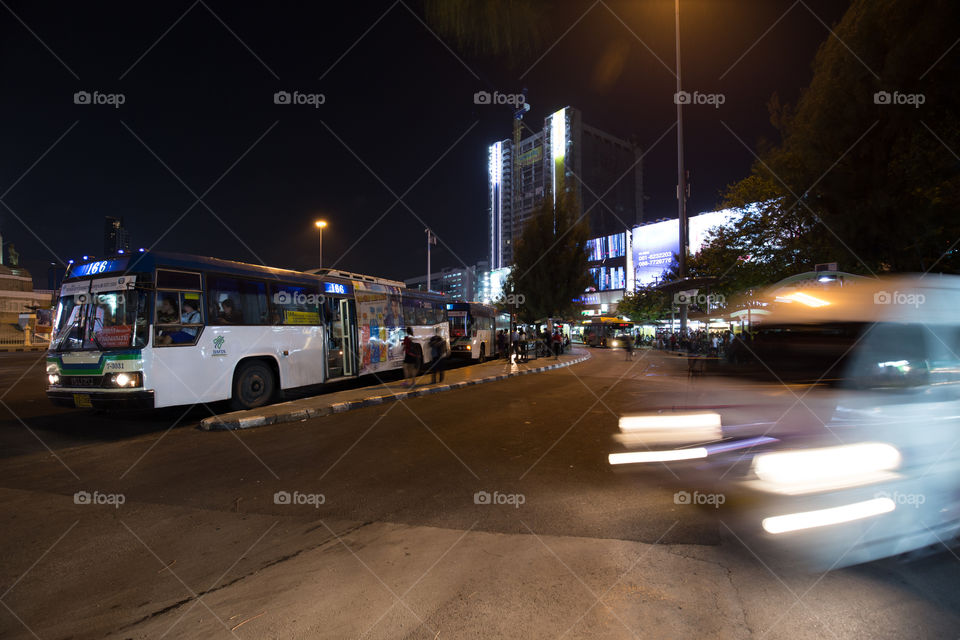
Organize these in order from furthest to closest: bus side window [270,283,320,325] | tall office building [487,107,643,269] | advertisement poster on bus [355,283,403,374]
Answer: tall office building [487,107,643,269]
advertisement poster on bus [355,283,403,374]
bus side window [270,283,320,325]

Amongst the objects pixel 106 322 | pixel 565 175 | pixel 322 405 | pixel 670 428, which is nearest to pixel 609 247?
pixel 565 175

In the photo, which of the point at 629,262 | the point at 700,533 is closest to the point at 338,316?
the point at 700,533

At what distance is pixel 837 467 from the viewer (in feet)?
13.6

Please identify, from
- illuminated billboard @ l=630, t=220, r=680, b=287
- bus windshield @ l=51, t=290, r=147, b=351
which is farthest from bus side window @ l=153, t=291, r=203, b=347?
illuminated billboard @ l=630, t=220, r=680, b=287

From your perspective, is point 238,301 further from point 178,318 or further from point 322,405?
point 322,405

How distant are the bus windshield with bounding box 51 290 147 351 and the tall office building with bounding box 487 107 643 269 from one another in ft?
279

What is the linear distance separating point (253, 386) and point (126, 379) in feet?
7.87

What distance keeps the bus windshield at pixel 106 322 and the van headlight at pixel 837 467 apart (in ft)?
29.8

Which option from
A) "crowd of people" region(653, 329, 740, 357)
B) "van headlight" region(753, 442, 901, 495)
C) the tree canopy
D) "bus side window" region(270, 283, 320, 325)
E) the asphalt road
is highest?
the tree canopy

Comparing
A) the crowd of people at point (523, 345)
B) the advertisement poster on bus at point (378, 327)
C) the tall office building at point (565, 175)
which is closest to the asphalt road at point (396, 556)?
the advertisement poster on bus at point (378, 327)

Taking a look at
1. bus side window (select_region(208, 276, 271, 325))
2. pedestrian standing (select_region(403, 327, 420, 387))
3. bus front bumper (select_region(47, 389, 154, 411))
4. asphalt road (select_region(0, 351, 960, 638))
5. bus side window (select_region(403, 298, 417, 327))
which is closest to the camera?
asphalt road (select_region(0, 351, 960, 638))

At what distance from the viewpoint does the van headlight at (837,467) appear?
4105 mm

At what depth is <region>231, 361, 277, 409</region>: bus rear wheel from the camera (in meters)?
8.79

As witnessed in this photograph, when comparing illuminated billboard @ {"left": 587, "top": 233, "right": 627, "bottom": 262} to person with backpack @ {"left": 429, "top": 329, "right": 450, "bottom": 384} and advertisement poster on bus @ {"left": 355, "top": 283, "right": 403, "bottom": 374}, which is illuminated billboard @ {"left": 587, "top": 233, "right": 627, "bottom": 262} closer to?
advertisement poster on bus @ {"left": 355, "top": 283, "right": 403, "bottom": 374}
